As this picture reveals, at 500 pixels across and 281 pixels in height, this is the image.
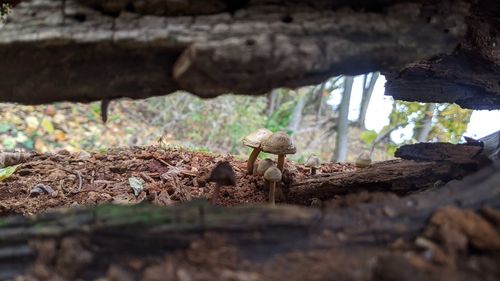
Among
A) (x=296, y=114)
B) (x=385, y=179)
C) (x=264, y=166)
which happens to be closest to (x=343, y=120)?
(x=296, y=114)

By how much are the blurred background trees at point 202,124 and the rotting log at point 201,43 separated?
12.5 feet

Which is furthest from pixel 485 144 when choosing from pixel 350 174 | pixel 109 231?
pixel 109 231

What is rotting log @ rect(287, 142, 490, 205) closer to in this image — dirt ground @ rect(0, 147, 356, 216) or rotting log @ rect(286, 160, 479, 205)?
rotting log @ rect(286, 160, 479, 205)

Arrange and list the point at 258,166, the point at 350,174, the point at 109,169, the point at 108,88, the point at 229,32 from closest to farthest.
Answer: the point at 229,32
the point at 108,88
the point at 350,174
the point at 258,166
the point at 109,169

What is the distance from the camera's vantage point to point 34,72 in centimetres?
180

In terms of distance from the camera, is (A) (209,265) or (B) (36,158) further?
(B) (36,158)

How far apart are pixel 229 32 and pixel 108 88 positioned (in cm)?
58

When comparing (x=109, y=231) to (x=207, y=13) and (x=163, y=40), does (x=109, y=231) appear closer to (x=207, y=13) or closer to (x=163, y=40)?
(x=163, y=40)

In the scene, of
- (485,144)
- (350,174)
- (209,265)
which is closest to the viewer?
(209,265)

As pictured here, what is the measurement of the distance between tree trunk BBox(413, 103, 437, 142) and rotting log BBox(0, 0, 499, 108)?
3.54 metres

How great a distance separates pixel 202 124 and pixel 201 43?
689 centimetres

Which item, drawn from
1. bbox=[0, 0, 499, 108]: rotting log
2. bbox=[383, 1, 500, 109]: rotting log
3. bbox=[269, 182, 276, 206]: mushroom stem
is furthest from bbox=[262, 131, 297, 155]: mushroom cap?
bbox=[0, 0, 499, 108]: rotting log

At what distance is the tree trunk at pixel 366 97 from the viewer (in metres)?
6.70

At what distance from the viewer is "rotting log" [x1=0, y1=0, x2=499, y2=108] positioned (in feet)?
5.12
